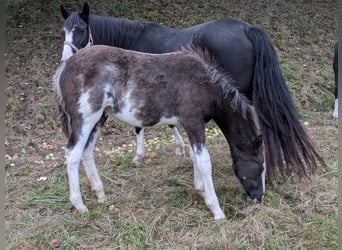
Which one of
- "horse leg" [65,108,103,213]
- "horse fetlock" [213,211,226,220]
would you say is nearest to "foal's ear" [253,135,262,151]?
"horse fetlock" [213,211,226,220]

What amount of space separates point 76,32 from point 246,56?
1793 mm

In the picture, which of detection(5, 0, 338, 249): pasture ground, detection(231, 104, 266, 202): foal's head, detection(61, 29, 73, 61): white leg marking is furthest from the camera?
detection(61, 29, 73, 61): white leg marking

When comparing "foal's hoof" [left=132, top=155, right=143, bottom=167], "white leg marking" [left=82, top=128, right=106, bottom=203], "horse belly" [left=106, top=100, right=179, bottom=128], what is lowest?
"foal's hoof" [left=132, top=155, right=143, bottom=167]

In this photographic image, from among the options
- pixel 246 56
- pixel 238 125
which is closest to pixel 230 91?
pixel 238 125

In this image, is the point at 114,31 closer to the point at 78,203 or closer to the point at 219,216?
the point at 78,203

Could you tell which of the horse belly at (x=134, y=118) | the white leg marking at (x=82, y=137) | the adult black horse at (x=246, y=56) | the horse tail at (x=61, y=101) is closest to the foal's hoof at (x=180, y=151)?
the adult black horse at (x=246, y=56)

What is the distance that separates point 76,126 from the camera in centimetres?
321

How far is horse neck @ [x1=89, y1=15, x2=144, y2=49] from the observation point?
4598 mm

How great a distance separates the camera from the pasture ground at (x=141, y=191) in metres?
3.05

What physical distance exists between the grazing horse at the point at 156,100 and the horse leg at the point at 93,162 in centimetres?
10

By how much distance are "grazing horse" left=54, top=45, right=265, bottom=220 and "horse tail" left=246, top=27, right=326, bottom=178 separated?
318 mm

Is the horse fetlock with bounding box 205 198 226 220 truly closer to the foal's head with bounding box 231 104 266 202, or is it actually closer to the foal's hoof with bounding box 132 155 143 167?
the foal's head with bounding box 231 104 266 202

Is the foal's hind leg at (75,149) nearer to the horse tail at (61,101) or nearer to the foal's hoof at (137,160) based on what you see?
the horse tail at (61,101)

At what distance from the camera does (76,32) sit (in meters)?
4.32
